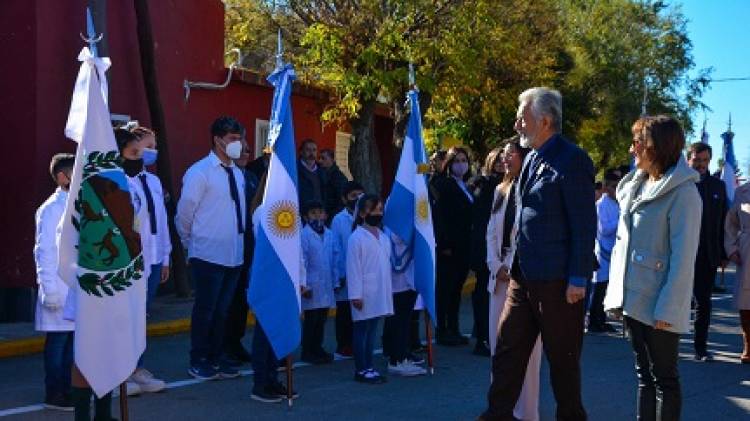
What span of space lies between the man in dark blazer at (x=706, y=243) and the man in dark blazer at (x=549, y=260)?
158 inches

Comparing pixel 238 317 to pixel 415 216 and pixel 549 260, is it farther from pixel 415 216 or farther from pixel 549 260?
pixel 549 260

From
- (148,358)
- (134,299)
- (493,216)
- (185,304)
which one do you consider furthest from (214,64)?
(134,299)

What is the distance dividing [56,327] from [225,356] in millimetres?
2302

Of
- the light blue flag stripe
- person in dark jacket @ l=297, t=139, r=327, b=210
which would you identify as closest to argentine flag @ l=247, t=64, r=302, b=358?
the light blue flag stripe

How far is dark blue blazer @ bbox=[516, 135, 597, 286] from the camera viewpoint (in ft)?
18.6

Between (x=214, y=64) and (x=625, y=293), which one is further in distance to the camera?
(x=214, y=64)

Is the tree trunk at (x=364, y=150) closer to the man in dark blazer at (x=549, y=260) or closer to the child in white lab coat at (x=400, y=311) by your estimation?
the child in white lab coat at (x=400, y=311)

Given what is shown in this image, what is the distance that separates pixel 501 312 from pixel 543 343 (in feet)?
4.38

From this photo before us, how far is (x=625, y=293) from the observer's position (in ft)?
18.7

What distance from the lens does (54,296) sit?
6918 millimetres

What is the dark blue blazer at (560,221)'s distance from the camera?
567 cm

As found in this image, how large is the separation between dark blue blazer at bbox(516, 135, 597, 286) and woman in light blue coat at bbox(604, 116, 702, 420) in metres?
0.27

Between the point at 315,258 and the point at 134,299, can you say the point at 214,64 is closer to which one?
the point at 315,258

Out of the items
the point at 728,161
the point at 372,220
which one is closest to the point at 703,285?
the point at 372,220
